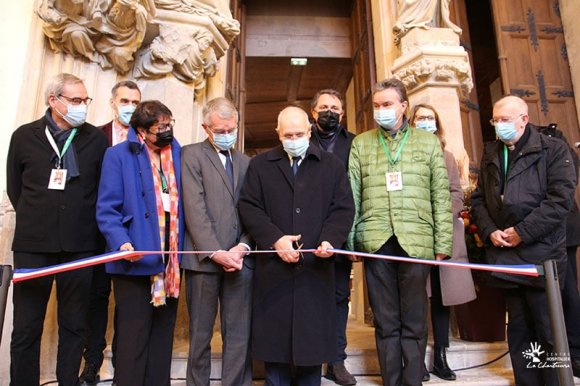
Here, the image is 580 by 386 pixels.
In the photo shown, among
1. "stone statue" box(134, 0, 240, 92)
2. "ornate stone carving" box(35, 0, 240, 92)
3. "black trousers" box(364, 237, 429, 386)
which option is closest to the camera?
"black trousers" box(364, 237, 429, 386)

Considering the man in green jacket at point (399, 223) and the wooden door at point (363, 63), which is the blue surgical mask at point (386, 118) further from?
the wooden door at point (363, 63)

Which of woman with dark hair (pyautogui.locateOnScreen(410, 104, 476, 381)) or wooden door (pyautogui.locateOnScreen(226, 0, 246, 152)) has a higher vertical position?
wooden door (pyautogui.locateOnScreen(226, 0, 246, 152))

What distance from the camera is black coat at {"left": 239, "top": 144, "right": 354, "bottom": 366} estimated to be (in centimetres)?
210

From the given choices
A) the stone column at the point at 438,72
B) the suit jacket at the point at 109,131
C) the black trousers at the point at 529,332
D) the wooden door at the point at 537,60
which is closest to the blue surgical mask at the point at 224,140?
the suit jacket at the point at 109,131

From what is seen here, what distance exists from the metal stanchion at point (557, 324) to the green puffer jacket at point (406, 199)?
2.31ft

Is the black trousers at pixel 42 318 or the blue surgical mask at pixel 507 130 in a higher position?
the blue surgical mask at pixel 507 130

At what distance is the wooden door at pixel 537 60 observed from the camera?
18.4 ft

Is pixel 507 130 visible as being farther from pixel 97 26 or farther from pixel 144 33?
pixel 97 26

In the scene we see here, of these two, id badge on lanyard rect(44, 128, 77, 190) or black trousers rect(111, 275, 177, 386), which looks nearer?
black trousers rect(111, 275, 177, 386)

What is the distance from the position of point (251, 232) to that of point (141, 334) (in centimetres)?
68

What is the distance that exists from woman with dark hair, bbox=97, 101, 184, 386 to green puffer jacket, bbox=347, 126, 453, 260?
3.19ft

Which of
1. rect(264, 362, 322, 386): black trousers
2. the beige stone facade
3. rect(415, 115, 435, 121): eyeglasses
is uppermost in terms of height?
the beige stone facade

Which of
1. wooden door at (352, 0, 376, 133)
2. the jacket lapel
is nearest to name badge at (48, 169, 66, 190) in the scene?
the jacket lapel

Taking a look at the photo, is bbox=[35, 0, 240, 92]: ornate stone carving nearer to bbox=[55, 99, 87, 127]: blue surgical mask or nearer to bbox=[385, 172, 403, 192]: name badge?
bbox=[55, 99, 87, 127]: blue surgical mask
